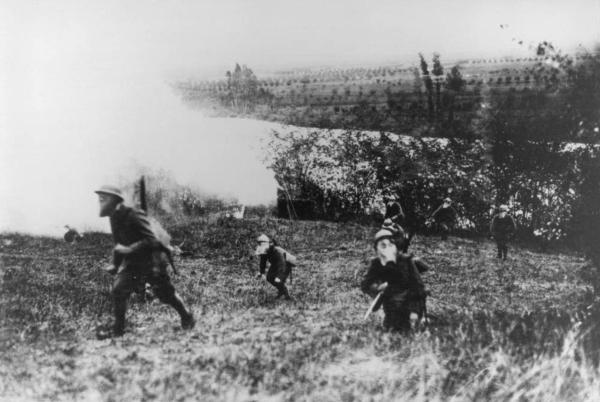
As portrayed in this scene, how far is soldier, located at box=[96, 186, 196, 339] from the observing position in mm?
3478

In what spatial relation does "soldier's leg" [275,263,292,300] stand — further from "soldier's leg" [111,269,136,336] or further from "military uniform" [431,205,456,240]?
"military uniform" [431,205,456,240]

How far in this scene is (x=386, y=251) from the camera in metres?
3.64

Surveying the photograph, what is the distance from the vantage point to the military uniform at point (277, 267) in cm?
385

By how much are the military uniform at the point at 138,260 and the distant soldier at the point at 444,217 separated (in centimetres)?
200

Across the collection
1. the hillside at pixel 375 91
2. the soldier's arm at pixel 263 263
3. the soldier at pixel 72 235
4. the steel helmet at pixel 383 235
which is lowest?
the soldier's arm at pixel 263 263

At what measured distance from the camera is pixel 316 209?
4219mm

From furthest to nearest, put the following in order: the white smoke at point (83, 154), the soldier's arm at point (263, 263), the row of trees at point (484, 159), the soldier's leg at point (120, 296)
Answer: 1. the row of trees at point (484, 159)
2. the soldier's arm at point (263, 263)
3. the white smoke at point (83, 154)
4. the soldier's leg at point (120, 296)

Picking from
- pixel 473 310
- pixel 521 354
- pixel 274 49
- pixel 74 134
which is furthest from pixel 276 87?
pixel 521 354

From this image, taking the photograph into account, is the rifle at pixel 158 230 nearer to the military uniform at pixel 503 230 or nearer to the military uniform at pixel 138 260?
the military uniform at pixel 138 260

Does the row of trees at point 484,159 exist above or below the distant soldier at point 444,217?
above

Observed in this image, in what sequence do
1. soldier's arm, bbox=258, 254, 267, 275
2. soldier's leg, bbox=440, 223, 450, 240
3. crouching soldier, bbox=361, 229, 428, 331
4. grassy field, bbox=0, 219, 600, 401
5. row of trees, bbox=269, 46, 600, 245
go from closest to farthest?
grassy field, bbox=0, 219, 600, 401, crouching soldier, bbox=361, 229, 428, 331, soldier's arm, bbox=258, 254, 267, 275, row of trees, bbox=269, 46, 600, 245, soldier's leg, bbox=440, 223, 450, 240

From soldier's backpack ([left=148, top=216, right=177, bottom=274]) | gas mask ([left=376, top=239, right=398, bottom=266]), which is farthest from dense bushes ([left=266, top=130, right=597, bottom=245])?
soldier's backpack ([left=148, top=216, right=177, bottom=274])

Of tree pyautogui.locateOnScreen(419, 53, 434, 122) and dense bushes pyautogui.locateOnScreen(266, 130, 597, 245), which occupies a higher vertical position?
tree pyautogui.locateOnScreen(419, 53, 434, 122)

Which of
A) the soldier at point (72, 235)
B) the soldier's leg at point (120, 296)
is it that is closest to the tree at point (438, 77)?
the soldier's leg at point (120, 296)
